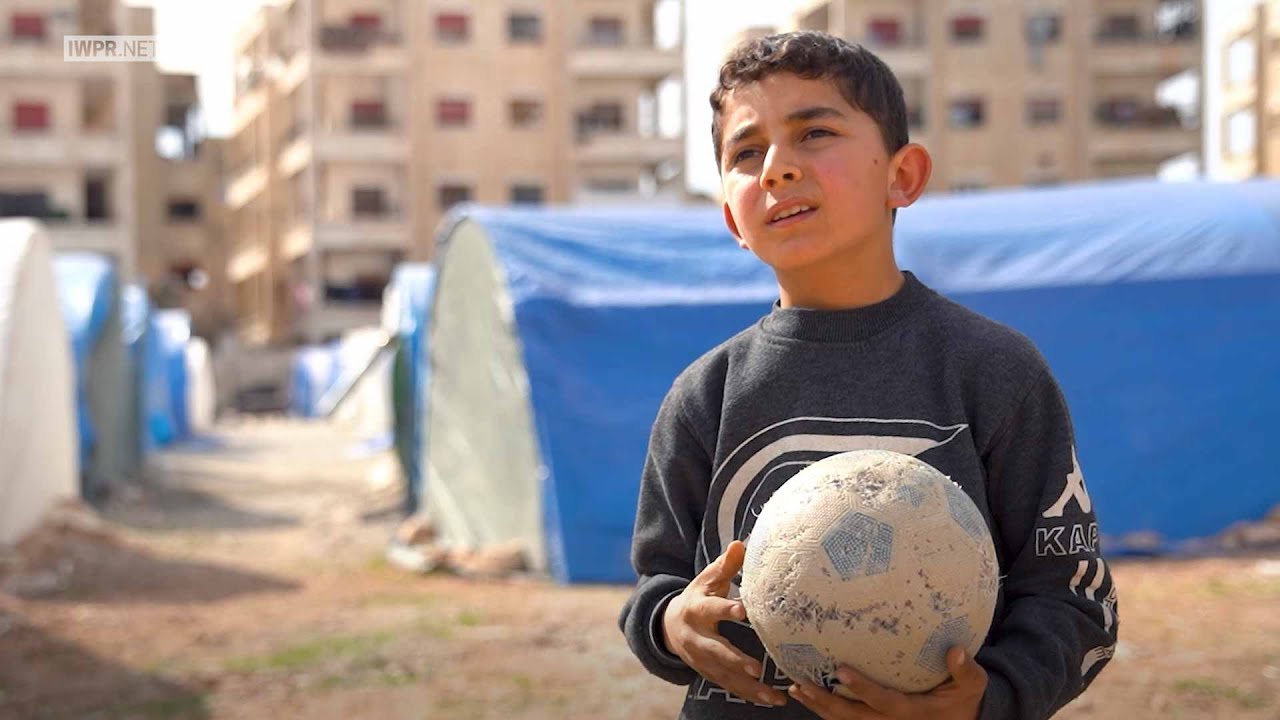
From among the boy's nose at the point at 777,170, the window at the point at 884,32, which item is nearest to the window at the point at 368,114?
the window at the point at 884,32

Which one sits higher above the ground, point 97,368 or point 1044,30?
point 1044,30

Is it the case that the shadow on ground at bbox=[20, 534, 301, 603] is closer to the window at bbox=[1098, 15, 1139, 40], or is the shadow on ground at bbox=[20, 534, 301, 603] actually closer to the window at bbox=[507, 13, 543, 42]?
the window at bbox=[507, 13, 543, 42]

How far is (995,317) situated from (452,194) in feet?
124

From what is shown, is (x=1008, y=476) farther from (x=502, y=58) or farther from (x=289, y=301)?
(x=289, y=301)

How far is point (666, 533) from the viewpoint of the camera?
7.25 feet

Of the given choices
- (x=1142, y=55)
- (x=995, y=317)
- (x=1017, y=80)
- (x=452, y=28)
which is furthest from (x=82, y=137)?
(x=995, y=317)

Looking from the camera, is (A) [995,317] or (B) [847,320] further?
(A) [995,317]

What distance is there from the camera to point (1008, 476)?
203 centimetres

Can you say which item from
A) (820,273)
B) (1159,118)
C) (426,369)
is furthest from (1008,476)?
(1159,118)

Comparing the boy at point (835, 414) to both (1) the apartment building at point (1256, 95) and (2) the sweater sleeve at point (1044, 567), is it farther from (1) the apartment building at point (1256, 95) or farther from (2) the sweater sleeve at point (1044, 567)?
(1) the apartment building at point (1256, 95)

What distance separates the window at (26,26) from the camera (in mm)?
26559

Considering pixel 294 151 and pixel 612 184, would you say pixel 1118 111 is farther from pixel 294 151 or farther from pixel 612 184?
pixel 294 151

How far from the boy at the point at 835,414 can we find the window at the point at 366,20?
4520 cm

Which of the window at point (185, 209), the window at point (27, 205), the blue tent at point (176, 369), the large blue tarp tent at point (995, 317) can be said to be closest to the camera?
the large blue tarp tent at point (995, 317)
